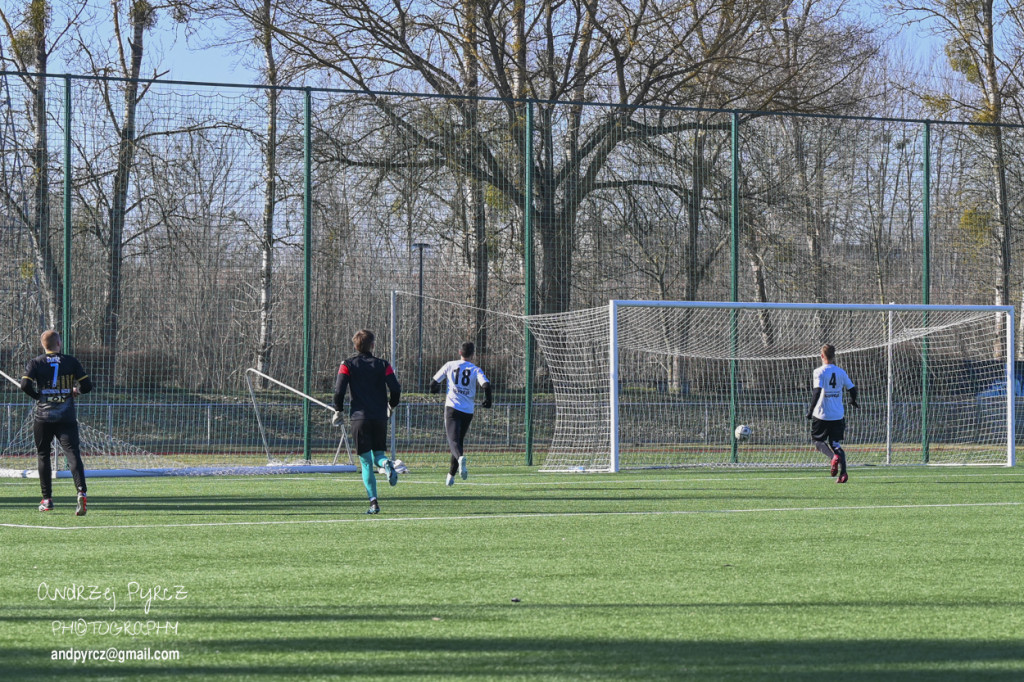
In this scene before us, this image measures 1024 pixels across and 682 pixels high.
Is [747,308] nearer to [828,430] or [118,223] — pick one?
[828,430]

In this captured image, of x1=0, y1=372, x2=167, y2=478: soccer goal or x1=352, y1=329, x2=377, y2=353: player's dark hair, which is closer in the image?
x1=352, y1=329, x2=377, y2=353: player's dark hair

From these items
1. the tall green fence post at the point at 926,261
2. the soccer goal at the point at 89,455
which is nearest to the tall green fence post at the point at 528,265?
the soccer goal at the point at 89,455

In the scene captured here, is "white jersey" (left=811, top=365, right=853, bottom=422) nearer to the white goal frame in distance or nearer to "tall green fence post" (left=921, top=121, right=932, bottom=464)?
the white goal frame in distance

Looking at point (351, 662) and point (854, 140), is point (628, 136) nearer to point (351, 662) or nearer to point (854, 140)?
point (854, 140)

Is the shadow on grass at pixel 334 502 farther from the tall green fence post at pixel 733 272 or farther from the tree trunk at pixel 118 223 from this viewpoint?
the tall green fence post at pixel 733 272

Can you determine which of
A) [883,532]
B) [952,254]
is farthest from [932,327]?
[883,532]

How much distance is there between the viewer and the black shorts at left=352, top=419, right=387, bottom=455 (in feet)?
39.2

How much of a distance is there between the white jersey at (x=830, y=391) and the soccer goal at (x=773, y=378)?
3420mm

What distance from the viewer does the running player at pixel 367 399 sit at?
39.2 ft

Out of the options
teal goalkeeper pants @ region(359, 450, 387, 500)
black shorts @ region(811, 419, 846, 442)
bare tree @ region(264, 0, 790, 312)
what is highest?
bare tree @ region(264, 0, 790, 312)

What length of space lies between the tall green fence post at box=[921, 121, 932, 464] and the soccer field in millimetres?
9392

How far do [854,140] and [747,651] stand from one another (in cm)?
1933

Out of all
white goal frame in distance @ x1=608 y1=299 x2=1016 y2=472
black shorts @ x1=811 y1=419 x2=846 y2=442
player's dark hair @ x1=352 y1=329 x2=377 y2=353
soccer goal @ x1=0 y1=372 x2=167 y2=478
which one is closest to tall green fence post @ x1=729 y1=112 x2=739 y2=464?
white goal frame in distance @ x1=608 y1=299 x2=1016 y2=472

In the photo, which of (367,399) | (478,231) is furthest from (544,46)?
(367,399)
